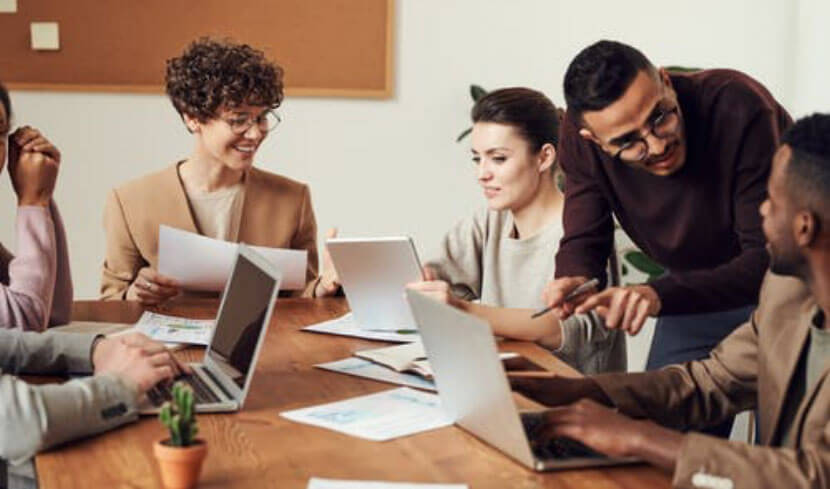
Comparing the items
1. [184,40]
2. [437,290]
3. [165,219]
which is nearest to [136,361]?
[437,290]

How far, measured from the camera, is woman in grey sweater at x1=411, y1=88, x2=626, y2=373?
9.23ft

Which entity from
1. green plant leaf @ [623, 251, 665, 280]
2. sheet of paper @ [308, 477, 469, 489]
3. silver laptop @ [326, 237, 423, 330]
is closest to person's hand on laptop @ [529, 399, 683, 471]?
sheet of paper @ [308, 477, 469, 489]

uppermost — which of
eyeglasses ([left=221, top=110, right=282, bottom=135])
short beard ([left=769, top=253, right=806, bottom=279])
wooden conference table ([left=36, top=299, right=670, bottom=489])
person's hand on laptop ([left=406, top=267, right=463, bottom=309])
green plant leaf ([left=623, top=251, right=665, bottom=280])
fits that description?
eyeglasses ([left=221, top=110, right=282, bottom=135])

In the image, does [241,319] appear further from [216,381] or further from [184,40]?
[184,40]

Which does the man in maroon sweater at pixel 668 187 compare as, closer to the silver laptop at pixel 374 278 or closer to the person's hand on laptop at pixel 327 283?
the silver laptop at pixel 374 278

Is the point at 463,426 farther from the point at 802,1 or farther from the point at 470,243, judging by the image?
the point at 802,1

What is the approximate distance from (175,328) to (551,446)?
1.15 metres

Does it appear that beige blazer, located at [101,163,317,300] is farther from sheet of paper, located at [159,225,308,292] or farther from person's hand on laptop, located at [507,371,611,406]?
person's hand on laptop, located at [507,371,611,406]

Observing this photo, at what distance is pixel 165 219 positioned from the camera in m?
3.16

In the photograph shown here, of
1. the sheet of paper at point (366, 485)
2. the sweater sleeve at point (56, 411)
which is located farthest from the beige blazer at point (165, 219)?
the sheet of paper at point (366, 485)

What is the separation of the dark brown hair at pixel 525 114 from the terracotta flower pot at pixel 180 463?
149 centimetres

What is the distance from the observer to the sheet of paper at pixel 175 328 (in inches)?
97.7

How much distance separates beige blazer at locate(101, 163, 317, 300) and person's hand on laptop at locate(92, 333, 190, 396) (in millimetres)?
998

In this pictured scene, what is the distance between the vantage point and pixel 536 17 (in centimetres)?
459
